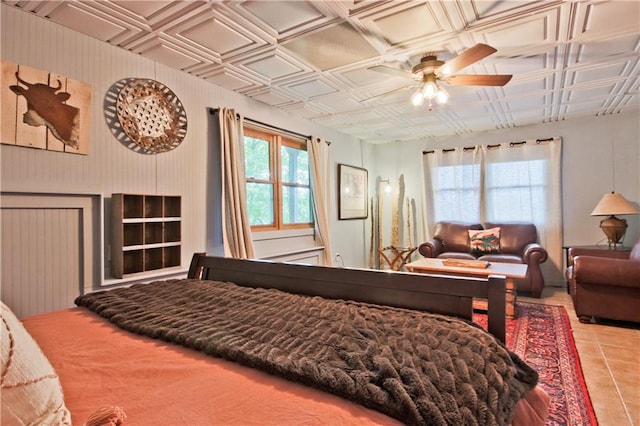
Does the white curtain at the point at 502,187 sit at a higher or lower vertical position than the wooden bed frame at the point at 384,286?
higher

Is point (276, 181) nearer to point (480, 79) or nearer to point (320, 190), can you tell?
point (320, 190)

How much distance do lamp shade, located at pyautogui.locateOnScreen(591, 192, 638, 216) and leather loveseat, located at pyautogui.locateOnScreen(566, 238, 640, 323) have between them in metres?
0.99

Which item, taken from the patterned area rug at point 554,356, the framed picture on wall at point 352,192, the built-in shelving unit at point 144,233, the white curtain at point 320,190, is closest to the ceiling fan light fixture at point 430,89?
the white curtain at point 320,190

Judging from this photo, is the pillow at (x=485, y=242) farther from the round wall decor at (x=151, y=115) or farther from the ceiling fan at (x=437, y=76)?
the round wall decor at (x=151, y=115)

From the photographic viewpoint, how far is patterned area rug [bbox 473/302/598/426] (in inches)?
73.0

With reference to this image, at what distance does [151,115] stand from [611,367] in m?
3.99

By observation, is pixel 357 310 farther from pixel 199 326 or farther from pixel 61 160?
pixel 61 160

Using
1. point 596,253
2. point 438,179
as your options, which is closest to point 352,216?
point 438,179

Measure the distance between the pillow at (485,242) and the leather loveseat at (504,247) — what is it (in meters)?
0.02

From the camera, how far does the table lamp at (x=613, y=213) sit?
13.5ft

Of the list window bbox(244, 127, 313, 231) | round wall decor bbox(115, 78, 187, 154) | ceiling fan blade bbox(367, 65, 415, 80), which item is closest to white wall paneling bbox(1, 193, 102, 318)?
round wall decor bbox(115, 78, 187, 154)

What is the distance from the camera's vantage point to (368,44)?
8.32ft

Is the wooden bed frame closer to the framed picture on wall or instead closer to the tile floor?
the tile floor

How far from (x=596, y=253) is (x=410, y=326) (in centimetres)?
401
